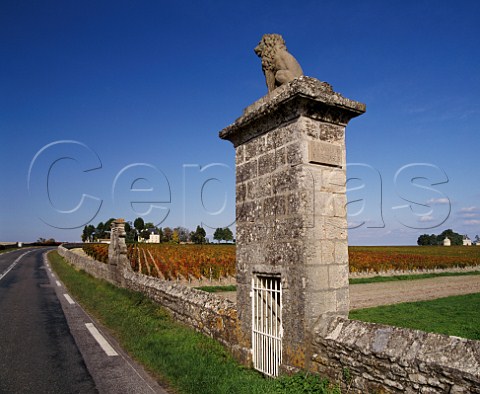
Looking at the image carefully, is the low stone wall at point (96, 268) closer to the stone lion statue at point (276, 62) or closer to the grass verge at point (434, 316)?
the grass verge at point (434, 316)

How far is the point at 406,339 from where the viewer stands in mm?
3137

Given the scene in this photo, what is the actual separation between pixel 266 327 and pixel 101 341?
3.71 meters

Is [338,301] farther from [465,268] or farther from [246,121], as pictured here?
[465,268]

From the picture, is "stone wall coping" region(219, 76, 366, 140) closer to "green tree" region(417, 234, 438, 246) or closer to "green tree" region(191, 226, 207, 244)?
"green tree" region(191, 226, 207, 244)

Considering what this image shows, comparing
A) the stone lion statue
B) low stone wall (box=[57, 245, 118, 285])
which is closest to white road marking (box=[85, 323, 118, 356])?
the stone lion statue

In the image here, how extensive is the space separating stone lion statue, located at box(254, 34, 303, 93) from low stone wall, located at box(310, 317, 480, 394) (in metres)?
3.14

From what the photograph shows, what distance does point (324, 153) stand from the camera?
4.30m

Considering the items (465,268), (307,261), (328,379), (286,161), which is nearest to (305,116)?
(286,161)

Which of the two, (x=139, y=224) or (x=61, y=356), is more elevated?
(x=139, y=224)

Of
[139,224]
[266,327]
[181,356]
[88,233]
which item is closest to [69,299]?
[181,356]

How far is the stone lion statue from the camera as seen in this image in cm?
486

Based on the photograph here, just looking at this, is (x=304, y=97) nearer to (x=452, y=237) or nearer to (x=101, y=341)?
(x=101, y=341)

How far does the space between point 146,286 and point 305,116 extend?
24.1 ft

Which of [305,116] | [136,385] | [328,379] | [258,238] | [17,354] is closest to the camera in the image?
[328,379]
